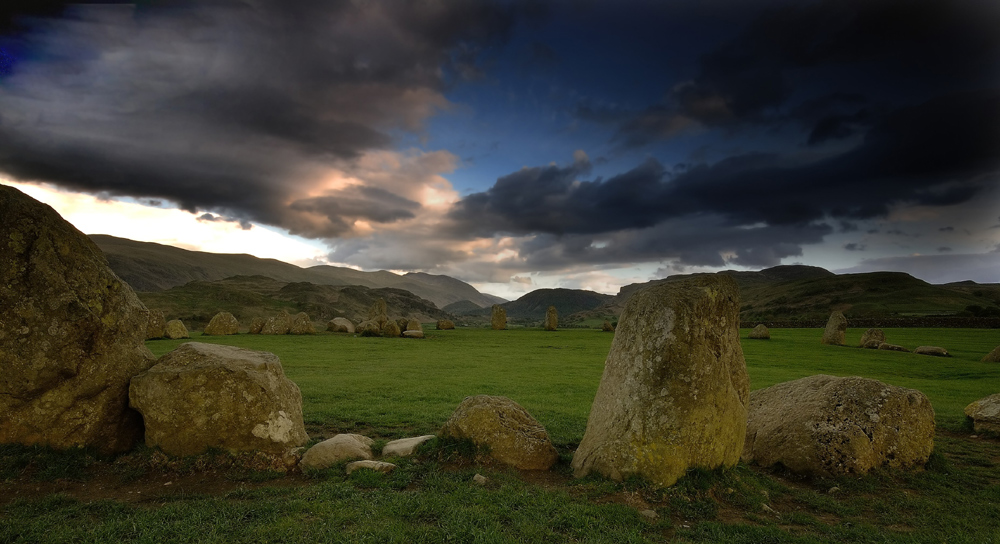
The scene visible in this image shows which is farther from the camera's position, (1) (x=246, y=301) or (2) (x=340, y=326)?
(1) (x=246, y=301)

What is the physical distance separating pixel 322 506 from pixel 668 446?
6.20 metres

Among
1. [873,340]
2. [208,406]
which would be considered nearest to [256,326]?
[208,406]

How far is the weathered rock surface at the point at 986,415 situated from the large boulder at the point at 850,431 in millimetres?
5436

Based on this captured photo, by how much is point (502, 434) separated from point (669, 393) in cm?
380

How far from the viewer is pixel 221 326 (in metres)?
45.2

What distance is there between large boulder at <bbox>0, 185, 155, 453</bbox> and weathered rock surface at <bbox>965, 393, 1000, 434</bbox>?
76.1 feet

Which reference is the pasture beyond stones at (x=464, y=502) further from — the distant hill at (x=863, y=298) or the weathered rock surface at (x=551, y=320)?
the distant hill at (x=863, y=298)

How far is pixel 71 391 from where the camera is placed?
9180mm

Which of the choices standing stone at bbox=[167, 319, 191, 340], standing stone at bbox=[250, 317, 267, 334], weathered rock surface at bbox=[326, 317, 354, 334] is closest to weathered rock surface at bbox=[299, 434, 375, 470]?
standing stone at bbox=[167, 319, 191, 340]

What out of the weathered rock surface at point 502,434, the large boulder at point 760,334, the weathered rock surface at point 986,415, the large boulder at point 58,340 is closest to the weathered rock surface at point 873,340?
the large boulder at point 760,334

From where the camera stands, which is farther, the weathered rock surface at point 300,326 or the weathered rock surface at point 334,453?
the weathered rock surface at point 300,326

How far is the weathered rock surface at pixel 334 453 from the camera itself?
9.45 m

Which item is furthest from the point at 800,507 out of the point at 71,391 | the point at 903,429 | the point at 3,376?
the point at 3,376

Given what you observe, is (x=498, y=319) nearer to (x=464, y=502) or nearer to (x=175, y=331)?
(x=175, y=331)
